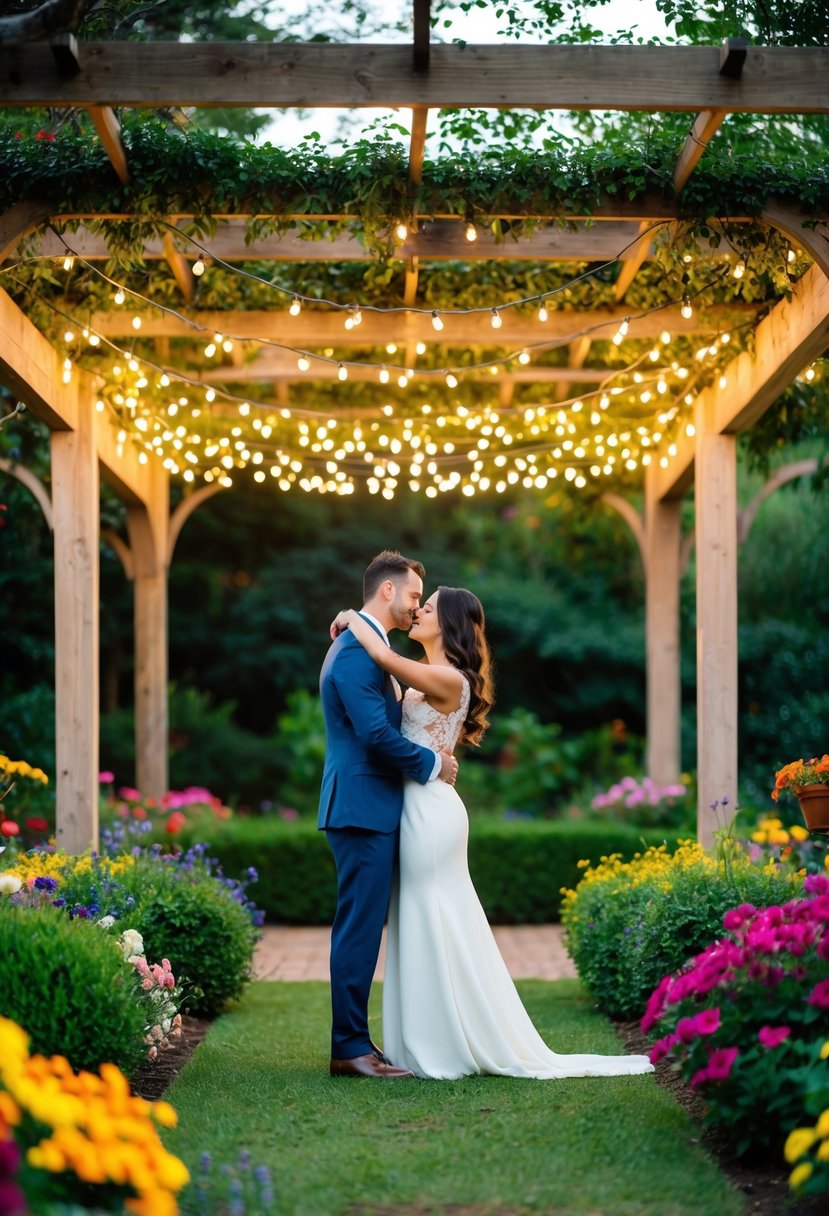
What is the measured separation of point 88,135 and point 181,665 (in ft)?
35.8

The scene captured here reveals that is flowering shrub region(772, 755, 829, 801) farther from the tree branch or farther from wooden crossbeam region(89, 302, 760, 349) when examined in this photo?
the tree branch

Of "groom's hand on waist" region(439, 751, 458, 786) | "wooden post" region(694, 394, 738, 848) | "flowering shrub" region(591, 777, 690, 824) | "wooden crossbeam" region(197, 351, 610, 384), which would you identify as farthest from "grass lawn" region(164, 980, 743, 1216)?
"flowering shrub" region(591, 777, 690, 824)

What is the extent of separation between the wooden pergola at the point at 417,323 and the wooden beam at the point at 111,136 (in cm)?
1

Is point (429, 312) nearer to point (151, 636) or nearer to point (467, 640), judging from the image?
point (467, 640)

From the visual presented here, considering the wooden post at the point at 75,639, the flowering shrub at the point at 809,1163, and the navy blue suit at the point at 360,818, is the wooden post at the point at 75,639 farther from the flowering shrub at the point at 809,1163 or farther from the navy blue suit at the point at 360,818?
the flowering shrub at the point at 809,1163

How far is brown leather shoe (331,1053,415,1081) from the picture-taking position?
474cm

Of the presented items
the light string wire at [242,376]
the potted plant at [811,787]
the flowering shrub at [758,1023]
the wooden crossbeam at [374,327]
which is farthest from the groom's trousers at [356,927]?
the wooden crossbeam at [374,327]

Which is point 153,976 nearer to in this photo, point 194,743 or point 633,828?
point 633,828

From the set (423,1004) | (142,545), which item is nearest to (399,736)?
(423,1004)

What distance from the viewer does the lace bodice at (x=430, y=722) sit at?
508cm

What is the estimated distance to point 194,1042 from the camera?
5.54m

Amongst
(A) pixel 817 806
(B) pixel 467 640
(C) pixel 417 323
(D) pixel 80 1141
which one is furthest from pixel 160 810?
(D) pixel 80 1141

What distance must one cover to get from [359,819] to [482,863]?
5.21m

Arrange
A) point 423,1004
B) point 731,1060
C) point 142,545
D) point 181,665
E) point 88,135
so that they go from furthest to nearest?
point 181,665, point 142,545, point 88,135, point 423,1004, point 731,1060
